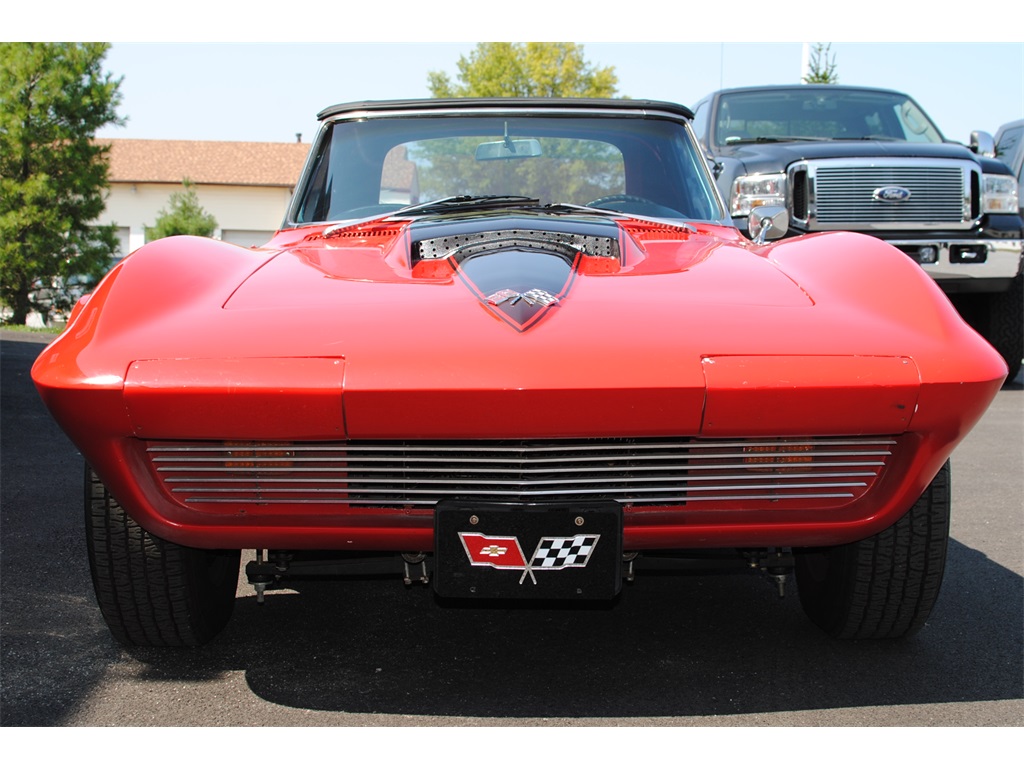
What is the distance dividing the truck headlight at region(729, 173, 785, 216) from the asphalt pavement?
166 inches

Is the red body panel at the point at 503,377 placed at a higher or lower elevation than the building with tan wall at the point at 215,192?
higher

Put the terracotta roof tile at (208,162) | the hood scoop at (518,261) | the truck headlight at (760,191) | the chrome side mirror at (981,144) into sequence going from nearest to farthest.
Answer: the hood scoop at (518,261), the truck headlight at (760,191), the chrome side mirror at (981,144), the terracotta roof tile at (208,162)

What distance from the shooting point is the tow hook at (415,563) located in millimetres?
2594

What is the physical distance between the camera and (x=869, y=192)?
25.0 feet

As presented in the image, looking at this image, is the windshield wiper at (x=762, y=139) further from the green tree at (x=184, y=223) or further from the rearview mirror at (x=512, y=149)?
the green tree at (x=184, y=223)

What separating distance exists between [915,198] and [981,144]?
1090 mm

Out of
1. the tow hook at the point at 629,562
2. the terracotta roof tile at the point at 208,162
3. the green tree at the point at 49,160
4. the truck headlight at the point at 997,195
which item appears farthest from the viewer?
the terracotta roof tile at the point at 208,162

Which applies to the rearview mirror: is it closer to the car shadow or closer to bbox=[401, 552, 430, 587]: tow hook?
the car shadow

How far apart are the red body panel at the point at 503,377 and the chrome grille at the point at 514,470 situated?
0.12 ft

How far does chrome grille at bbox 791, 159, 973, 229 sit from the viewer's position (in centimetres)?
760

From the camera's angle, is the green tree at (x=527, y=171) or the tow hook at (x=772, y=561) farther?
the green tree at (x=527, y=171)

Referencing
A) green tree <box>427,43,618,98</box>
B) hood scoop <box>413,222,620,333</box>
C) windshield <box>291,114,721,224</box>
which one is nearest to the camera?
hood scoop <box>413,222,620,333</box>

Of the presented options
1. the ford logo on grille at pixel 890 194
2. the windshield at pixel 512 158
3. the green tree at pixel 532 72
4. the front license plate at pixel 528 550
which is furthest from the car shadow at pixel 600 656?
the green tree at pixel 532 72

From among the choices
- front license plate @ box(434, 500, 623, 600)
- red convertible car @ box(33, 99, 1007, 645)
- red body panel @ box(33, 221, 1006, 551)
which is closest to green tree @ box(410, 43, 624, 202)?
red convertible car @ box(33, 99, 1007, 645)
